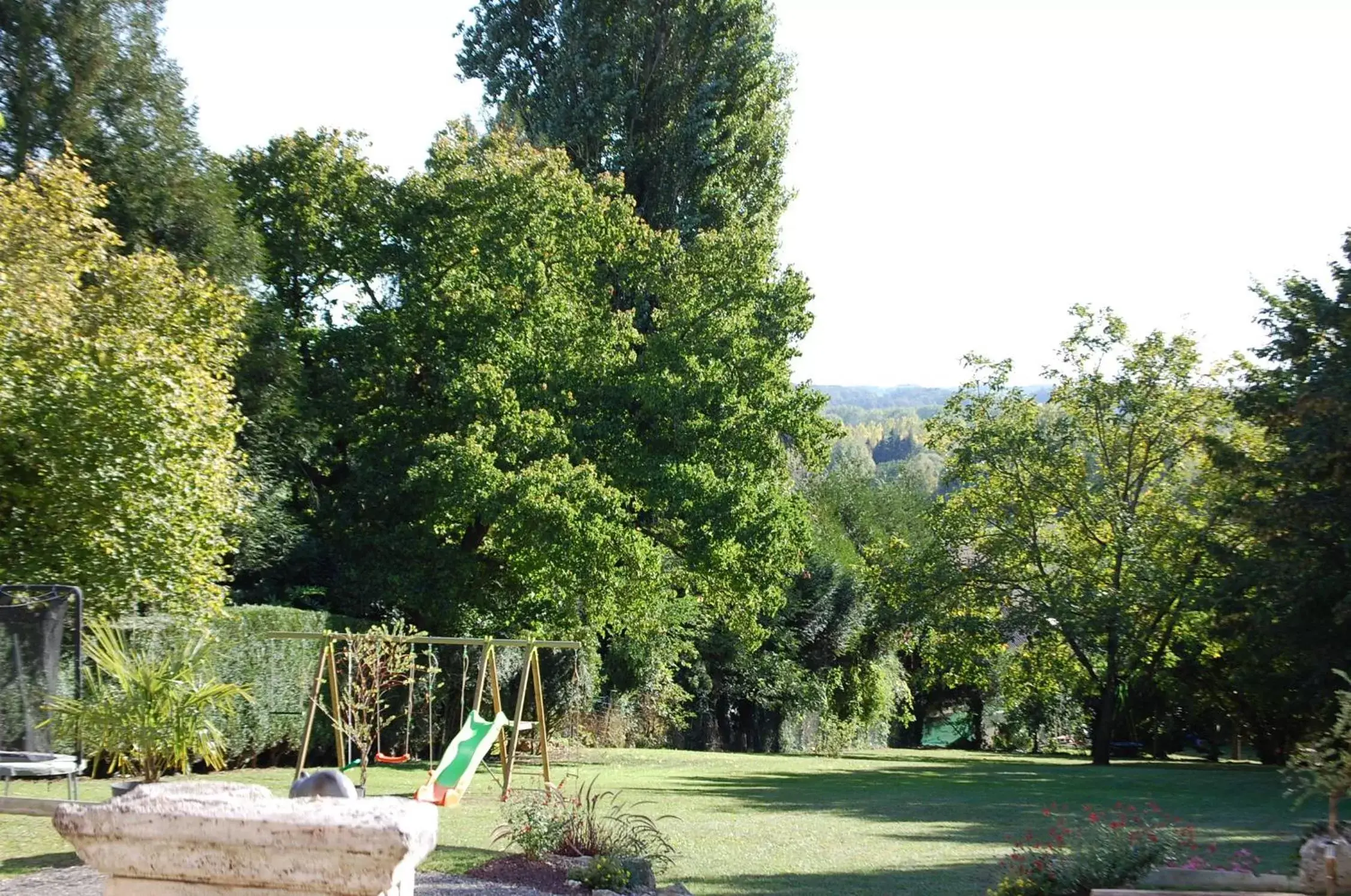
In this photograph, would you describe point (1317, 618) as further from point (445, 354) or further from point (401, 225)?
point (401, 225)

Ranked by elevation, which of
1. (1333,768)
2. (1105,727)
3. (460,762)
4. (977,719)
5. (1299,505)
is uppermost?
(1299,505)

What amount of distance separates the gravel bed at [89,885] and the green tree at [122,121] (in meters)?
16.2

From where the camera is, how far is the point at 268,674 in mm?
18891

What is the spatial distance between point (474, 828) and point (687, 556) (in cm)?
1289

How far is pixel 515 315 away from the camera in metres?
24.3

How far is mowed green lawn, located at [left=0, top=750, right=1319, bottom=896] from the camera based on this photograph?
10.2m

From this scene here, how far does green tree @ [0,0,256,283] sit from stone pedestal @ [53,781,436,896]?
69.0ft

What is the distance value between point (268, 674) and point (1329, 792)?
14800mm

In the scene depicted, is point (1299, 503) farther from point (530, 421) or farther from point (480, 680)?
point (480, 680)

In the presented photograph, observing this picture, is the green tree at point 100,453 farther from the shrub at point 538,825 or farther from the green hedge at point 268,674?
the shrub at point 538,825

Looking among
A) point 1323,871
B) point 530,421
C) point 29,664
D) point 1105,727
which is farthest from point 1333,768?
point 1105,727

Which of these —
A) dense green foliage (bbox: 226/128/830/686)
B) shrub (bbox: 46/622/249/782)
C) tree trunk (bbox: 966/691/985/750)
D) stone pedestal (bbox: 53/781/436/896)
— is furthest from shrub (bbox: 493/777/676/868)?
tree trunk (bbox: 966/691/985/750)

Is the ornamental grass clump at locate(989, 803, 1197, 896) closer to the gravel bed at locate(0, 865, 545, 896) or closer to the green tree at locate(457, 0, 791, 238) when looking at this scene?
the gravel bed at locate(0, 865, 545, 896)

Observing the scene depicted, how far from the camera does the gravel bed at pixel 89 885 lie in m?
7.97
